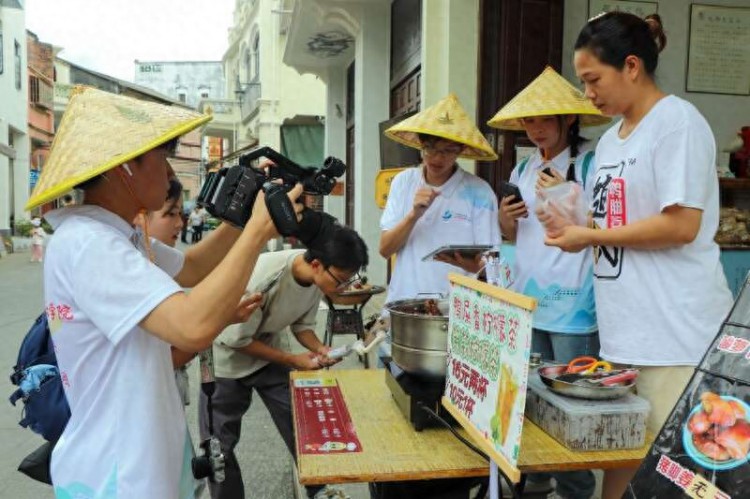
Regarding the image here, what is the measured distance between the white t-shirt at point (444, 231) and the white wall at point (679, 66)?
228 centimetres

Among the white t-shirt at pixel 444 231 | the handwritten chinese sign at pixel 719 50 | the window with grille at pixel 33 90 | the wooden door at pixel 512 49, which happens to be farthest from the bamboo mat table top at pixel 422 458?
the window with grille at pixel 33 90

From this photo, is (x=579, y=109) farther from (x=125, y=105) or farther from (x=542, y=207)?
(x=125, y=105)

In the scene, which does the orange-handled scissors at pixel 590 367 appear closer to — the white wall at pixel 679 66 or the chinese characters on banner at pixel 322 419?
the chinese characters on banner at pixel 322 419

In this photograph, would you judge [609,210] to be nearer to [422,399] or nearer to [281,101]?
[422,399]

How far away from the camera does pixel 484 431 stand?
1424 mm

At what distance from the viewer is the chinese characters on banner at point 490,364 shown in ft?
4.12

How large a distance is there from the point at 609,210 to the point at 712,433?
925 millimetres

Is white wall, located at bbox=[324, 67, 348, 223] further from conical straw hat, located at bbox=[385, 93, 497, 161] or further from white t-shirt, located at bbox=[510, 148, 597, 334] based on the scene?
white t-shirt, located at bbox=[510, 148, 597, 334]

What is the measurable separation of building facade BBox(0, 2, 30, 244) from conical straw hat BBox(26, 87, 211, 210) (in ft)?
64.8

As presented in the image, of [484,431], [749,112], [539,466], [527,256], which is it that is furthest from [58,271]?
[749,112]

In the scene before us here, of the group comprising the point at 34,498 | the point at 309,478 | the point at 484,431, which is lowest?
the point at 34,498

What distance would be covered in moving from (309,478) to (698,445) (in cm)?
87

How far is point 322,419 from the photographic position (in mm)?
1862

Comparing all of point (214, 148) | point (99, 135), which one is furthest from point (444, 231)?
point (214, 148)
